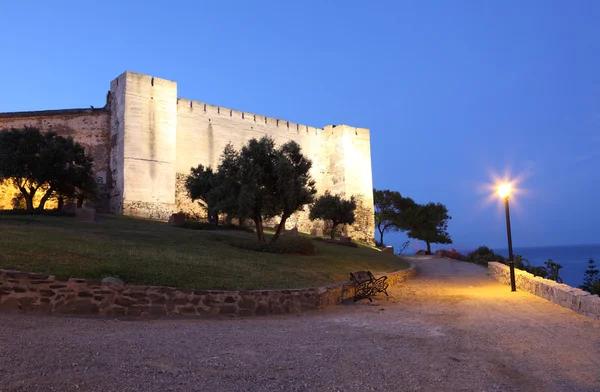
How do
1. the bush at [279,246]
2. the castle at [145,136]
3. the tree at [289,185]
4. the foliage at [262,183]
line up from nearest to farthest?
the bush at [279,246], the foliage at [262,183], the tree at [289,185], the castle at [145,136]

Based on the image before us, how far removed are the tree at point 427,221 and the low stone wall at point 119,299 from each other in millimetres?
37348

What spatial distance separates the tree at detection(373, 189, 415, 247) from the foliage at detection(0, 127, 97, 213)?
33.4 meters

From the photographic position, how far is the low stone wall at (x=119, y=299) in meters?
6.66

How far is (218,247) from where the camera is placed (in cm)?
1443

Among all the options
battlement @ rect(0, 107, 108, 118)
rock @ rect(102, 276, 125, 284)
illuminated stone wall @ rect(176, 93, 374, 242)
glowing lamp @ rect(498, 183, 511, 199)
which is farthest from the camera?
illuminated stone wall @ rect(176, 93, 374, 242)

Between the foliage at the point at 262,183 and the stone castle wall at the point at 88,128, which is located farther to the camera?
the stone castle wall at the point at 88,128

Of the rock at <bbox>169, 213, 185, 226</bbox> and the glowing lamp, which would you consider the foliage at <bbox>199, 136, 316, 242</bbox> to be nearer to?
the rock at <bbox>169, 213, 185, 226</bbox>

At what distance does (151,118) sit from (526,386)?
99.2ft

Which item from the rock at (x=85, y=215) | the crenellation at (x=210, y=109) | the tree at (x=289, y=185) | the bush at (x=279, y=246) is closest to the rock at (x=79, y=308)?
the bush at (x=279, y=246)

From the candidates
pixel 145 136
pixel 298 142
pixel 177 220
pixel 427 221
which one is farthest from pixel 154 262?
pixel 427 221

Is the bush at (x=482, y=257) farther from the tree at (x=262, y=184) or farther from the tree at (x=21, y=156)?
the tree at (x=21, y=156)

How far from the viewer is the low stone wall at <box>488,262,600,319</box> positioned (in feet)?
24.9

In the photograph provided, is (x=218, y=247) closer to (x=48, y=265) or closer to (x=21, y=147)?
(x=48, y=265)

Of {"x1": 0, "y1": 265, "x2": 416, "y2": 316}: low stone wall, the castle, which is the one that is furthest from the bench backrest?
the castle
